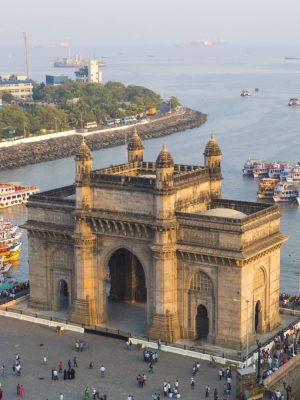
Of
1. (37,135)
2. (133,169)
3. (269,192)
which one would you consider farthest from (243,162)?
(133,169)

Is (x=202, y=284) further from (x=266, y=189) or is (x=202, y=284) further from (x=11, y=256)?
(x=266, y=189)

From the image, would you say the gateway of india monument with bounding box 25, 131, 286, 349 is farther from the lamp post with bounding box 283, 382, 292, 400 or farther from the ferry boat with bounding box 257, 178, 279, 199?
the ferry boat with bounding box 257, 178, 279, 199

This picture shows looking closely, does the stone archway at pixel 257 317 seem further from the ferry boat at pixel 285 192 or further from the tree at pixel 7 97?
the tree at pixel 7 97

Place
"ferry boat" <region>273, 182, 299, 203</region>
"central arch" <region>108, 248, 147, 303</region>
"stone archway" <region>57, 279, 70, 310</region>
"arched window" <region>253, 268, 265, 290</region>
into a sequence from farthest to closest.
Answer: "ferry boat" <region>273, 182, 299, 203</region>
"central arch" <region>108, 248, 147, 303</region>
"stone archway" <region>57, 279, 70, 310</region>
"arched window" <region>253, 268, 265, 290</region>

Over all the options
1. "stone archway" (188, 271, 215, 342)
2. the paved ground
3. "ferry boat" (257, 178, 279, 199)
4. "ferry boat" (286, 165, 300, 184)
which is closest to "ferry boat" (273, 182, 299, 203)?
"ferry boat" (257, 178, 279, 199)

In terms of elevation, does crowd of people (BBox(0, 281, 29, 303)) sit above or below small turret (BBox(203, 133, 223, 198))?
below

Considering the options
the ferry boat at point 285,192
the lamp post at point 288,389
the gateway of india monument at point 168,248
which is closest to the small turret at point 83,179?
the gateway of india monument at point 168,248

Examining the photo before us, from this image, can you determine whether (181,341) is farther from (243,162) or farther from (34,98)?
(34,98)
